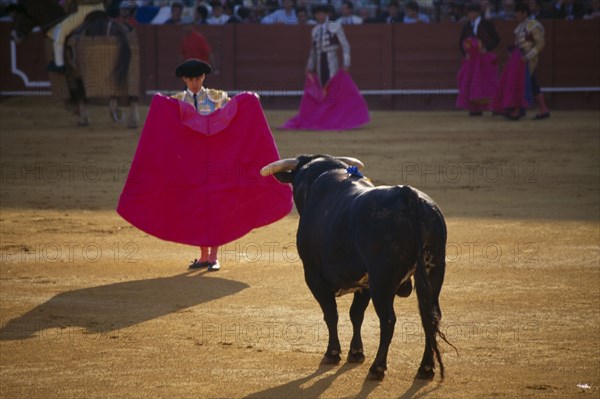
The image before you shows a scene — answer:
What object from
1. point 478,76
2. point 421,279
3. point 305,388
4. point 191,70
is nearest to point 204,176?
point 191,70

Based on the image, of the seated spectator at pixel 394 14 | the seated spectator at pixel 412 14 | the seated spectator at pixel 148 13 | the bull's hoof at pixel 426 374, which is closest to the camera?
the bull's hoof at pixel 426 374

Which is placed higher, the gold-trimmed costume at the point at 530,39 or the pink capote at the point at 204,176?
the gold-trimmed costume at the point at 530,39

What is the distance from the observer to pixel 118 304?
5711 mm

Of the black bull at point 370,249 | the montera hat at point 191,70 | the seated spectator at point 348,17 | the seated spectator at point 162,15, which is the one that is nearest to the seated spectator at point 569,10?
the seated spectator at point 348,17

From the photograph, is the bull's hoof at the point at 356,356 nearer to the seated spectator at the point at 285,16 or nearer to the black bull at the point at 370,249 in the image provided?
the black bull at the point at 370,249

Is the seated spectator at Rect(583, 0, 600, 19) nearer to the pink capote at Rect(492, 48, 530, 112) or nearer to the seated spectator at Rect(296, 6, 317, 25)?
the pink capote at Rect(492, 48, 530, 112)

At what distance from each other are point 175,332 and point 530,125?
9.26 m

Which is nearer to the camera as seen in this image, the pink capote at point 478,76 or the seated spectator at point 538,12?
the pink capote at point 478,76

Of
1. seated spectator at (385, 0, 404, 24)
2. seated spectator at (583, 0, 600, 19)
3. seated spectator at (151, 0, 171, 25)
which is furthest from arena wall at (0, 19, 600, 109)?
seated spectator at (151, 0, 171, 25)

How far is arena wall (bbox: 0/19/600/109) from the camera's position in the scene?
50.4 feet

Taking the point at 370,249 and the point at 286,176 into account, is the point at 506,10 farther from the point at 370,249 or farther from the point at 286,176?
the point at 370,249

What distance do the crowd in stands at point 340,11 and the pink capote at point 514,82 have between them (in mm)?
1765

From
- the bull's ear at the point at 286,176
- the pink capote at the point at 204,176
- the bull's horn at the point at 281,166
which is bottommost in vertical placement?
the pink capote at the point at 204,176

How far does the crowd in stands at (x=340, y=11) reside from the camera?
15609mm
